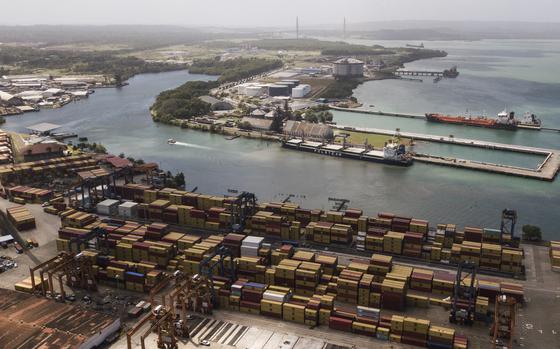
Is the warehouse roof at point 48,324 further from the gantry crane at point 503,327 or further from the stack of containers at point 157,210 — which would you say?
the gantry crane at point 503,327

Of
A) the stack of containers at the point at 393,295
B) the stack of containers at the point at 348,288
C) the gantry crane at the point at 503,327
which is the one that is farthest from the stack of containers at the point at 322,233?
the gantry crane at the point at 503,327

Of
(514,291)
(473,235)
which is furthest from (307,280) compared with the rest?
(473,235)

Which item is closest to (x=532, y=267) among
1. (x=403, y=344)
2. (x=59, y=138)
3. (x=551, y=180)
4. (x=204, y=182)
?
(x=403, y=344)

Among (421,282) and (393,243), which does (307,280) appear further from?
(393,243)

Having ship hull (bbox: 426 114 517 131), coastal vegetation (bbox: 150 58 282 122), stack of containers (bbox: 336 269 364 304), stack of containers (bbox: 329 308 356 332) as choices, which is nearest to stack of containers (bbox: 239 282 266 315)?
stack of containers (bbox: 329 308 356 332)

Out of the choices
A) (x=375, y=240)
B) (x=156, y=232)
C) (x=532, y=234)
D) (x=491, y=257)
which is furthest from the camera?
(x=532, y=234)
